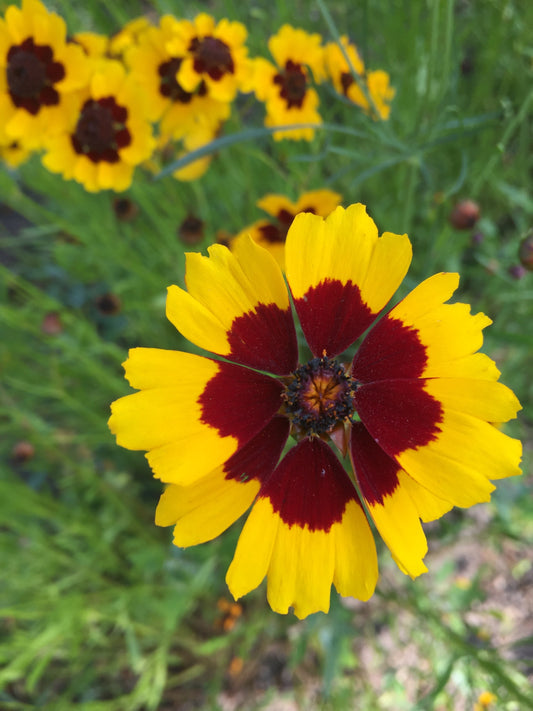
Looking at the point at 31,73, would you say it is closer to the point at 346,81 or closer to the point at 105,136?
the point at 105,136

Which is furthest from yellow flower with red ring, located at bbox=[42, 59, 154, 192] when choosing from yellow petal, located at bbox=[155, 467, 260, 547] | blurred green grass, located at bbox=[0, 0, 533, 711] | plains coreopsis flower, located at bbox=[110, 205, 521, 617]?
yellow petal, located at bbox=[155, 467, 260, 547]

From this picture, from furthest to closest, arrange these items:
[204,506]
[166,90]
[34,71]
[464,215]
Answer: [166,90]
[34,71]
[464,215]
[204,506]

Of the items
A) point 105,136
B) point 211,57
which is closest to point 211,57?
point 211,57

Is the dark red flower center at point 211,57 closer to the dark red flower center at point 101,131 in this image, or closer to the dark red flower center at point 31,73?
the dark red flower center at point 101,131

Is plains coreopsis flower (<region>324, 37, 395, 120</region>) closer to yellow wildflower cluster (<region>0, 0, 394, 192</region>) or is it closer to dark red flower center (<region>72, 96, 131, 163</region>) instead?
yellow wildflower cluster (<region>0, 0, 394, 192</region>)

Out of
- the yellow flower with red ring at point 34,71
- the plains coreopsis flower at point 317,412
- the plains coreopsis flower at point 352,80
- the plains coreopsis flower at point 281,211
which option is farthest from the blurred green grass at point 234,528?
the plains coreopsis flower at point 317,412

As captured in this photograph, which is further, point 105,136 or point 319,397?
point 105,136
